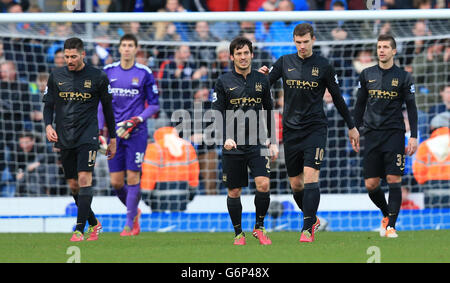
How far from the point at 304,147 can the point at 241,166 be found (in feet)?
2.38

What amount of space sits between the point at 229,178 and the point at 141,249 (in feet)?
3.64

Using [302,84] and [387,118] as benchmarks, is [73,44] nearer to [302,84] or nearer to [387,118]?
[302,84]

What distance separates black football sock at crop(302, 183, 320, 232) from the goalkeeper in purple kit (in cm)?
276

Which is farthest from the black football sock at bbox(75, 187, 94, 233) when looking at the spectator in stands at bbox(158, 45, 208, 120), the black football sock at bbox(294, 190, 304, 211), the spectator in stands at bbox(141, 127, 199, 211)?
the spectator in stands at bbox(158, 45, 208, 120)

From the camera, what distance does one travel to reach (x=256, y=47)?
1355 cm

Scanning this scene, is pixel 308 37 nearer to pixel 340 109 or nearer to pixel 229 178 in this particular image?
pixel 340 109

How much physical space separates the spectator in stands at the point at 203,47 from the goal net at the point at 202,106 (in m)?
0.02

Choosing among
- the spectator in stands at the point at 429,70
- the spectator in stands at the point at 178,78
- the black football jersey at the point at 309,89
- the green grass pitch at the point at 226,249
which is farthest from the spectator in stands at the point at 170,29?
the black football jersey at the point at 309,89

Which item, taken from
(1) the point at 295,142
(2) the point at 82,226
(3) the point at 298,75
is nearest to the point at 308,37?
(3) the point at 298,75

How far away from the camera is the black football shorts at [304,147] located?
905 centimetres

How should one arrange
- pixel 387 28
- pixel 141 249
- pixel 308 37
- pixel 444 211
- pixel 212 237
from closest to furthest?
pixel 141 249, pixel 308 37, pixel 212 237, pixel 444 211, pixel 387 28

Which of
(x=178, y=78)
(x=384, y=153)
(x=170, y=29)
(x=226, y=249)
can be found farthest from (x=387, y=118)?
(x=170, y=29)

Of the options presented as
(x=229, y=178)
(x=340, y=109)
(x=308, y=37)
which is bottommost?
(x=229, y=178)

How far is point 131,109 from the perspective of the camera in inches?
437
